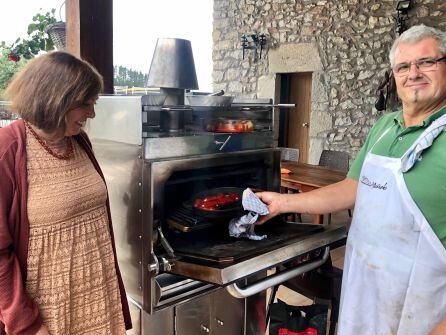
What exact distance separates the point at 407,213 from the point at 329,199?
389 millimetres

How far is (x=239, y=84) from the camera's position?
6.32 metres

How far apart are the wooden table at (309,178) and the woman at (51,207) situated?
7.33 ft

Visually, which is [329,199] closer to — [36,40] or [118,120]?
[118,120]

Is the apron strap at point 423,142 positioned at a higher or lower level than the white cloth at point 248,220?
higher

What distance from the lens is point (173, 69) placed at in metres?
1.52

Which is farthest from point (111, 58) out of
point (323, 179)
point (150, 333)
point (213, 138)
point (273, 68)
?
point (273, 68)

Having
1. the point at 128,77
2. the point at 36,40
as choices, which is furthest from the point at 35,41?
the point at 128,77

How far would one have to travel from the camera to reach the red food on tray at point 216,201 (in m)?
1.30

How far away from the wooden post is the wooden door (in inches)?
176

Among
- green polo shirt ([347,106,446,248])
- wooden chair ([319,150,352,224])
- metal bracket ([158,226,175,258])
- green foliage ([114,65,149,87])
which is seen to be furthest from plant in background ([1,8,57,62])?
wooden chair ([319,150,352,224])

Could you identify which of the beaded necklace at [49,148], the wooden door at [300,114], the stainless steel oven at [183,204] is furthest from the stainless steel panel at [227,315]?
the wooden door at [300,114]

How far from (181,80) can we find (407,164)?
85 centimetres

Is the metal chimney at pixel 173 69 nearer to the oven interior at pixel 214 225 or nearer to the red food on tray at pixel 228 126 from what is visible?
the red food on tray at pixel 228 126

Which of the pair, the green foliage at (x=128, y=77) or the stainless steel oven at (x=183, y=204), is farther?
the green foliage at (x=128, y=77)
